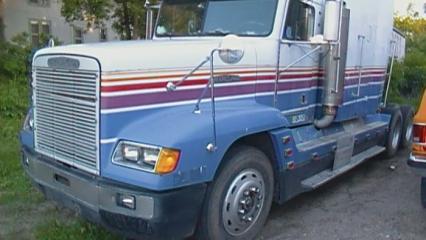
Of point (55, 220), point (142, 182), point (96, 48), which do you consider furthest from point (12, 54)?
point (142, 182)

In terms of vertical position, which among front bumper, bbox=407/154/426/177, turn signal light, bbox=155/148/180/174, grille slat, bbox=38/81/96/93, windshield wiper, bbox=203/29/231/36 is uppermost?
windshield wiper, bbox=203/29/231/36

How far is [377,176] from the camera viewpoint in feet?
22.9

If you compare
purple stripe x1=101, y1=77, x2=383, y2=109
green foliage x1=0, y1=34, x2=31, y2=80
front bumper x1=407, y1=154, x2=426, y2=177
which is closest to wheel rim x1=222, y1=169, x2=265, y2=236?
purple stripe x1=101, y1=77, x2=383, y2=109

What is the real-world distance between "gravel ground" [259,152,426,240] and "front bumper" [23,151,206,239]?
1278mm

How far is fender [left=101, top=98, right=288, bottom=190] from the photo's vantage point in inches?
136

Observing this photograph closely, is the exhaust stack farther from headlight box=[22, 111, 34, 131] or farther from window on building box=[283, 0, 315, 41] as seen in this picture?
headlight box=[22, 111, 34, 131]

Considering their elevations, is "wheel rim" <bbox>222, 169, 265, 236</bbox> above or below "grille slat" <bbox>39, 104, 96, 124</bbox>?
below

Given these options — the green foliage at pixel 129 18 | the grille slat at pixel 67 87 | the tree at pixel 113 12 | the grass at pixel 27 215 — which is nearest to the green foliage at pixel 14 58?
the tree at pixel 113 12

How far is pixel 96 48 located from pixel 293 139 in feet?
7.21

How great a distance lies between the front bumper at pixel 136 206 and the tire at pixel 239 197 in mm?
202

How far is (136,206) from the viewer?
136 inches

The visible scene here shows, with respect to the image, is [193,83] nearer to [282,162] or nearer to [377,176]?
[282,162]

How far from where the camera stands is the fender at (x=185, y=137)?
3449 millimetres

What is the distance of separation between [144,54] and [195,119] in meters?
0.70
